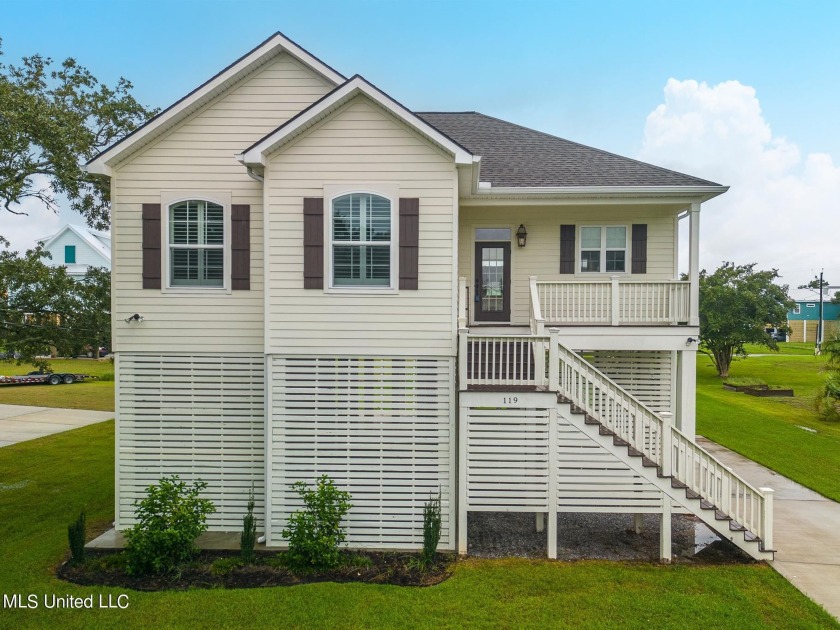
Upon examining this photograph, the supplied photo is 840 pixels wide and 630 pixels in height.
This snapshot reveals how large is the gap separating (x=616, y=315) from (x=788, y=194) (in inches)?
1128

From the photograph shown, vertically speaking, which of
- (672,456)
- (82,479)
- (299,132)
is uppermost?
(299,132)

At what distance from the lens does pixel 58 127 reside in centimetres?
1030

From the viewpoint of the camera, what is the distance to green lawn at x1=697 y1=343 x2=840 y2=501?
12.2m

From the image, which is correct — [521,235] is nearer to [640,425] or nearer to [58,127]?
[640,425]

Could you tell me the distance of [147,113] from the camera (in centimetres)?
1297

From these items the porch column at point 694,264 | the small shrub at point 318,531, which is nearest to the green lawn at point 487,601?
the small shrub at point 318,531

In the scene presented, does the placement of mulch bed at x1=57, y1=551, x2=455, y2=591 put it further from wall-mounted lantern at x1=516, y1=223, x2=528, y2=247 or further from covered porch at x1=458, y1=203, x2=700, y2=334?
wall-mounted lantern at x1=516, y1=223, x2=528, y2=247

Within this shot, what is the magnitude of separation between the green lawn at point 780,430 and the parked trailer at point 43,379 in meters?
33.8

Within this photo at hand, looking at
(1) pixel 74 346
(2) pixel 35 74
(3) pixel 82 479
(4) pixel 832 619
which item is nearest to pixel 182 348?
(1) pixel 74 346

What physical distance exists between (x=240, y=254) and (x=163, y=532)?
4.33 m

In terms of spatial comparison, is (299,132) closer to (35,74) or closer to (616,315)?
(616,315)

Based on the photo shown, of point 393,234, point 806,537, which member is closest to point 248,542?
point 393,234

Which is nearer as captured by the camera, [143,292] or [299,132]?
[299,132]

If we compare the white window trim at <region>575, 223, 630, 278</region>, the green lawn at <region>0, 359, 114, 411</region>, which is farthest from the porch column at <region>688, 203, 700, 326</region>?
the green lawn at <region>0, 359, 114, 411</region>
